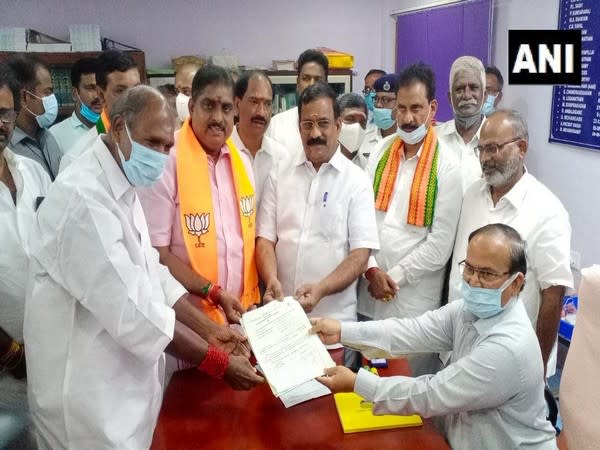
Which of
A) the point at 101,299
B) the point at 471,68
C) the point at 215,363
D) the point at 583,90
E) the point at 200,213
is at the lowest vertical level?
the point at 215,363

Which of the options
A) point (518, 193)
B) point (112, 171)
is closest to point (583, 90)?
point (518, 193)

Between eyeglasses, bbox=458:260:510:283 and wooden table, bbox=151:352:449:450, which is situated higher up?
eyeglasses, bbox=458:260:510:283

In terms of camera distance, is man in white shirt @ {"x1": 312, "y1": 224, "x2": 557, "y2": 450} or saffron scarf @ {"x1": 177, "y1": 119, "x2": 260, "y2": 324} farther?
saffron scarf @ {"x1": 177, "y1": 119, "x2": 260, "y2": 324}

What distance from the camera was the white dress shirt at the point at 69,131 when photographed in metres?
3.14

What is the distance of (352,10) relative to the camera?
248 inches

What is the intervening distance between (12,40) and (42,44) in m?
0.27

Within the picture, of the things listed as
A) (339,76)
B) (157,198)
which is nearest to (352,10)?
(339,76)

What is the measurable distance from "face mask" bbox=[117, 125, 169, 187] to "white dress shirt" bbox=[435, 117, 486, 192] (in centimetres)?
168

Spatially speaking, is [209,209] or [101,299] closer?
[101,299]

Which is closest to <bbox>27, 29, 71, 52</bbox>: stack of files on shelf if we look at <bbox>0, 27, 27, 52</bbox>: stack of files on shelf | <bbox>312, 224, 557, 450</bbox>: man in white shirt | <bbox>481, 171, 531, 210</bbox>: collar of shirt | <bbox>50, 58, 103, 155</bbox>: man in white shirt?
<bbox>0, 27, 27, 52</bbox>: stack of files on shelf

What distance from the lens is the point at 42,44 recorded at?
16.7ft

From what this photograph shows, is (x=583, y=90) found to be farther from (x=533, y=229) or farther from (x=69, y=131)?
(x=69, y=131)

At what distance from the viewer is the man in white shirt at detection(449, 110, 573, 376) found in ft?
6.88

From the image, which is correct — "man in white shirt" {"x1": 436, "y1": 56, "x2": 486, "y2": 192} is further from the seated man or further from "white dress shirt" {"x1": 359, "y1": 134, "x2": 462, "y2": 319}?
the seated man
